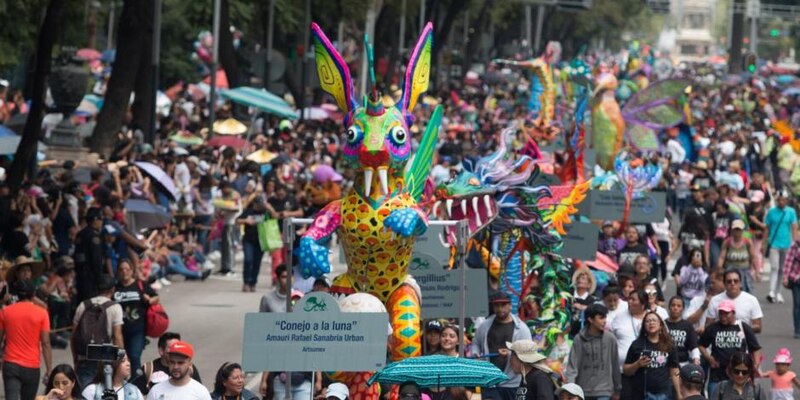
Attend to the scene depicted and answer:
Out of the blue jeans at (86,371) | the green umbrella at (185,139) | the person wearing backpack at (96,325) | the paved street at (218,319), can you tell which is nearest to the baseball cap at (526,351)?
the blue jeans at (86,371)

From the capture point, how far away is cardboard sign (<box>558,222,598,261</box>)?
19.6 meters

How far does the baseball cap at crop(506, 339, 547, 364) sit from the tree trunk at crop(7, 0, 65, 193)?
9517 mm

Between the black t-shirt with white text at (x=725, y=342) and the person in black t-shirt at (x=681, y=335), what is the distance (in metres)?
0.17

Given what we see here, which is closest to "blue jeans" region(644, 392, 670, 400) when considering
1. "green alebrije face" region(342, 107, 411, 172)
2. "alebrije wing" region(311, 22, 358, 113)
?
"green alebrije face" region(342, 107, 411, 172)

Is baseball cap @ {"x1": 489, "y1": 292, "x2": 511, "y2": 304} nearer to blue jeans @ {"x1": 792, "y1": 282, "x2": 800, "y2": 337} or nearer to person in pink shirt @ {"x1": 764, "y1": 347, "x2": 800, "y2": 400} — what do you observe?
person in pink shirt @ {"x1": 764, "y1": 347, "x2": 800, "y2": 400}

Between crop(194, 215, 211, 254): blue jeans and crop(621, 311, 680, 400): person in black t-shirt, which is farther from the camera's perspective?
crop(194, 215, 211, 254): blue jeans

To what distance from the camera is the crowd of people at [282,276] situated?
14570mm

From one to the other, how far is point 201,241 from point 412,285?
1385 cm

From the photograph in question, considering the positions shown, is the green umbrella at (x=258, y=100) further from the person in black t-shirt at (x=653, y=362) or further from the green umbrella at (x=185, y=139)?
the person in black t-shirt at (x=653, y=362)

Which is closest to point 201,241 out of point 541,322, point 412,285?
point 541,322

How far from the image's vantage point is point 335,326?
1315cm

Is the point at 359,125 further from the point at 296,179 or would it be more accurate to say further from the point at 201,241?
the point at 296,179

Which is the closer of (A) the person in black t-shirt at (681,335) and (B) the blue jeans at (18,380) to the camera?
(B) the blue jeans at (18,380)

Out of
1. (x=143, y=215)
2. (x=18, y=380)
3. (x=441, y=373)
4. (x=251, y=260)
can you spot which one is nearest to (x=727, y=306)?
(x=441, y=373)
